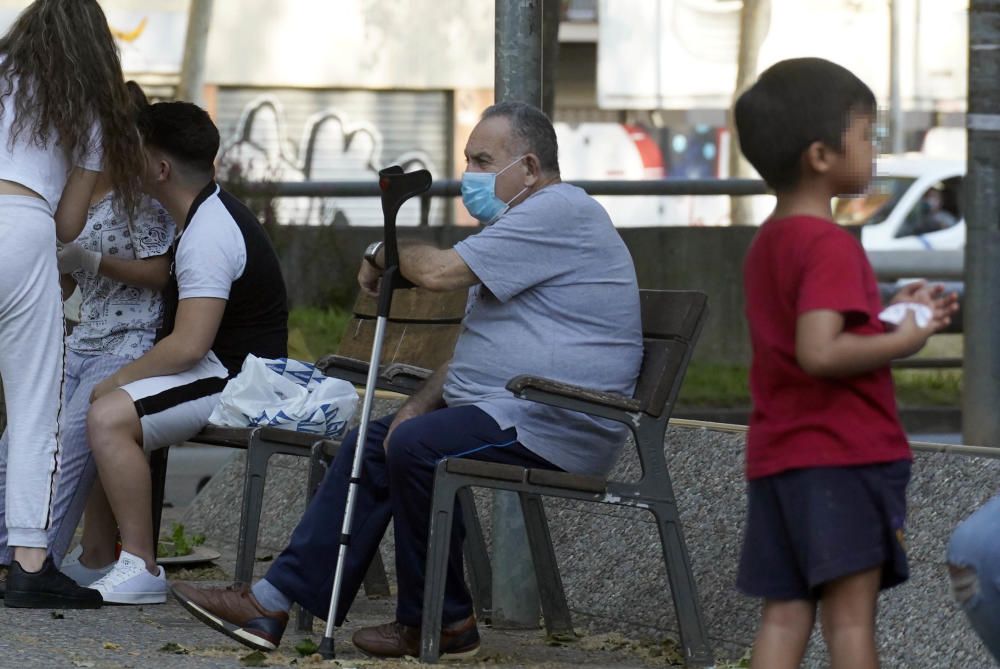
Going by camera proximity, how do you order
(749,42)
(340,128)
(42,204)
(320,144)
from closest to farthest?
1. (42,204)
2. (749,42)
3. (320,144)
4. (340,128)

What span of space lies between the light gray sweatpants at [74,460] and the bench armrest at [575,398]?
1627 millimetres

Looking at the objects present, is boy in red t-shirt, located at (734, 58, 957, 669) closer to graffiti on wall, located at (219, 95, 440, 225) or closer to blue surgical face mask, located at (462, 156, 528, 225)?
blue surgical face mask, located at (462, 156, 528, 225)

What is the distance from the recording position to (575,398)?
4.16 metres

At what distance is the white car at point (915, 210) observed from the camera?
1586cm

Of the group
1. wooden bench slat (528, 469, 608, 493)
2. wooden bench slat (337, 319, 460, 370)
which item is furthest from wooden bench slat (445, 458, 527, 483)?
wooden bench slat (337, 319, 460, 370)

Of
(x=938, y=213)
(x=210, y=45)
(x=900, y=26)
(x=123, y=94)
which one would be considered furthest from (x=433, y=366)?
(x=900, y=26)

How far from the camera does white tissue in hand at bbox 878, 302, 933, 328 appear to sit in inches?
120

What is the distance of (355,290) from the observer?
1084 centimetres

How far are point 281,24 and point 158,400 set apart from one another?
67.2 ft

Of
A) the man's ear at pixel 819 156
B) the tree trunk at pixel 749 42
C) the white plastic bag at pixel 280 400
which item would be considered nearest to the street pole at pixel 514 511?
the white plastic bag at pixel 280 400

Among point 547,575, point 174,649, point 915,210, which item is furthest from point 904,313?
point 915,210

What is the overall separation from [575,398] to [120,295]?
1.76m

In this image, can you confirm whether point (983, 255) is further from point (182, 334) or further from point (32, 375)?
point (32, 375)

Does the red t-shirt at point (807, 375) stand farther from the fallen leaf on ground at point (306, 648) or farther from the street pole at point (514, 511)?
the street pole at point (514, 511)
